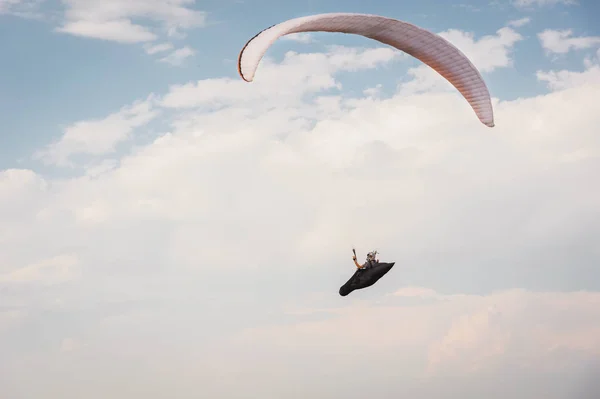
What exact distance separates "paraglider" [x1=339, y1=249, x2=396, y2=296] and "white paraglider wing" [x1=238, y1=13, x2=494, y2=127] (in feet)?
25.6

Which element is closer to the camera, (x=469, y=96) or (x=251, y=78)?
(x=251, y=78)

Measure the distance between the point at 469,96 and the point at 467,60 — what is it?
5.84ft

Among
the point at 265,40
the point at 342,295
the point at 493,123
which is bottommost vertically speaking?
the point at 342,295

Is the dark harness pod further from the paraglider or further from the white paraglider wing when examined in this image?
the white paraglider wing

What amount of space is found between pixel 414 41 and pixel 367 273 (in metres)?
9.90

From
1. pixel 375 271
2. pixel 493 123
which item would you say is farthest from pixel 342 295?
pixel 493 123

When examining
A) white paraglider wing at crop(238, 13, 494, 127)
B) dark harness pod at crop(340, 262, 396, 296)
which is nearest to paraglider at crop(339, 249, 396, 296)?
dark harness pod at crop(340, 262, 396, 296)

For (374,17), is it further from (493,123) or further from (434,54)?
(493,123)

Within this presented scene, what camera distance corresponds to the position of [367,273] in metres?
35.2

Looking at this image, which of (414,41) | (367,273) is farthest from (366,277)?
(414,41)

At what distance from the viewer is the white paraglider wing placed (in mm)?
32438

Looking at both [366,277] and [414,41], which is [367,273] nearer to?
[366,277]

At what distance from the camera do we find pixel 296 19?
32.4m

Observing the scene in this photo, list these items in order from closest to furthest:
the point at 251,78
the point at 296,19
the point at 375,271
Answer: the point at 251,78 → the point at 296,19 → the point at 375,271
